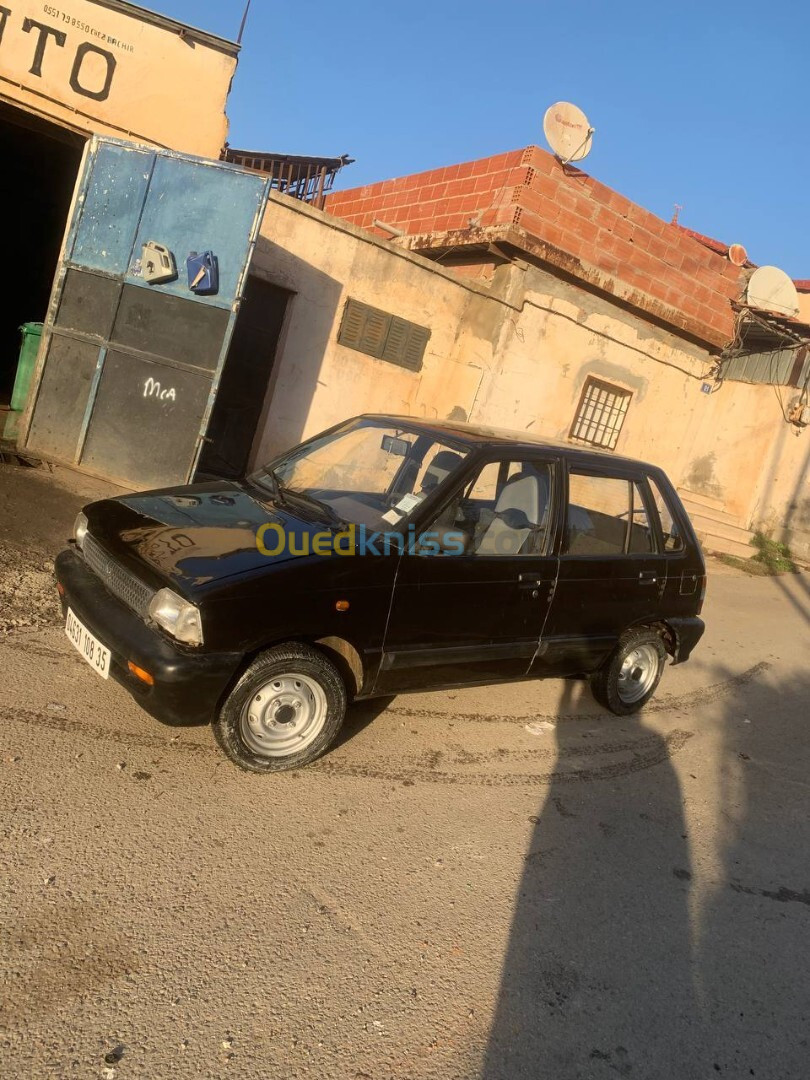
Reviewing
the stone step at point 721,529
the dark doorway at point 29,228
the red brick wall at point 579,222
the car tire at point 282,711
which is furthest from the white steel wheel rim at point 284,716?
the stone step at point 721,529

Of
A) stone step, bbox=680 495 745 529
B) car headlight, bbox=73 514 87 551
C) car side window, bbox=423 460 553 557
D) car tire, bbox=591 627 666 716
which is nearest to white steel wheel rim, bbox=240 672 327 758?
car side window, bbox=423 460 553 557

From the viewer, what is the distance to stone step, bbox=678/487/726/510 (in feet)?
45.2

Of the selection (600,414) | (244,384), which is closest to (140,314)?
(244,384)

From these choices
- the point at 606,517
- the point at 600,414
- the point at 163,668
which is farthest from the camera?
the point at 600,414

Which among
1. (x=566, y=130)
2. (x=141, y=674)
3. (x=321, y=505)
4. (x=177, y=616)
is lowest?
(x=141, y=674)

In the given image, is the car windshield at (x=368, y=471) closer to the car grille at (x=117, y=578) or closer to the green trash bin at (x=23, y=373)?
the car grille at (x=117, y=578)

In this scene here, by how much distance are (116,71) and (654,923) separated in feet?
31.3

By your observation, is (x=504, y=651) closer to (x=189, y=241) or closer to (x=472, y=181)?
(x=189, y=241)

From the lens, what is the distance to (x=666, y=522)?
4992mm

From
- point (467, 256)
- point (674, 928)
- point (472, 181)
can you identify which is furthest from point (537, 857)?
point (472, 181)

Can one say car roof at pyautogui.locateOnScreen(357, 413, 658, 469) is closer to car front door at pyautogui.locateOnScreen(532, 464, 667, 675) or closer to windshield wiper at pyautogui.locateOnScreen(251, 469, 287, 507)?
car front door at pyautogui.locateOnScreen(532, 464, 667, 675)

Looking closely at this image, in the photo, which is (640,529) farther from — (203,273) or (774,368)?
→ (774,368)

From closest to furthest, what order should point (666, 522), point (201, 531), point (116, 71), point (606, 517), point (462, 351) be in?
point (201, 531), point (606, 517), point (666, 522), point (116, 71), point (462, 351)

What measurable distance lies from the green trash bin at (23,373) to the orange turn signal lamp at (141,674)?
562 cm
